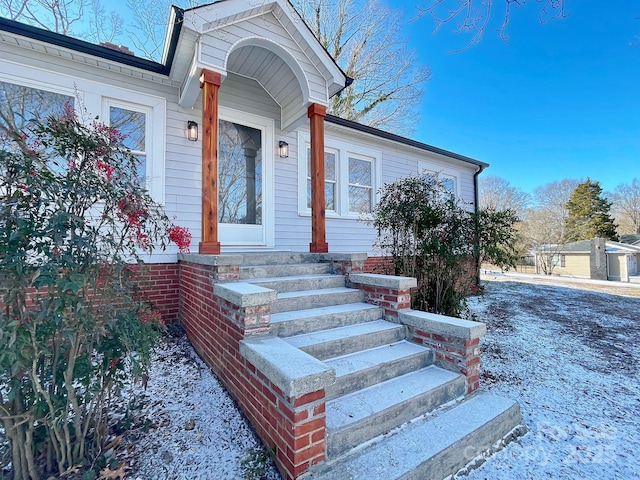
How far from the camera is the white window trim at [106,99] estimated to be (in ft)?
12.2

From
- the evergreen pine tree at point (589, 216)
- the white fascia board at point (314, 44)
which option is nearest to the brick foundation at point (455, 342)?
the white fascia board at point (314, 44)

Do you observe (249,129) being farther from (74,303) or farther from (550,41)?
(550,41)

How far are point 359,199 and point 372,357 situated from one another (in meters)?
4.85

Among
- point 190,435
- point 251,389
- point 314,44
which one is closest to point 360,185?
point 314,44

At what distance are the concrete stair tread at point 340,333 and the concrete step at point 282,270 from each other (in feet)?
3.30

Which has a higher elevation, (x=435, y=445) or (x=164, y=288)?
(x=164, y=288)

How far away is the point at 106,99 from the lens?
13.8 ft

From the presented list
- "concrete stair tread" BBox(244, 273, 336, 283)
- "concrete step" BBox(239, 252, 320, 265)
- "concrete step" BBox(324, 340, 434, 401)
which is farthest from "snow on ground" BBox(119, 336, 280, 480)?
"concrete step" BBox(239, 252, 320, 265)

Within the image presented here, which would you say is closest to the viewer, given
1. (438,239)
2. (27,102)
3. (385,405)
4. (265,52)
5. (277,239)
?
(385,405)

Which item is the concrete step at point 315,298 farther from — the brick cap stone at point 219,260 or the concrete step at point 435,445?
the concrete step at point 435,445

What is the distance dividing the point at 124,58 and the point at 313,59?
2671 mm

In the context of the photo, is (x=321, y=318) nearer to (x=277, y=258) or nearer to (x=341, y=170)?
(x=277, y=258)

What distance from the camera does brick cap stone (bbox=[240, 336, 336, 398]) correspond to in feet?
5.23

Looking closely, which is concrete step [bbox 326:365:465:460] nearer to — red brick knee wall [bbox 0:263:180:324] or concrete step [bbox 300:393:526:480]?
concrete step [bbox 300:393:526:480]
